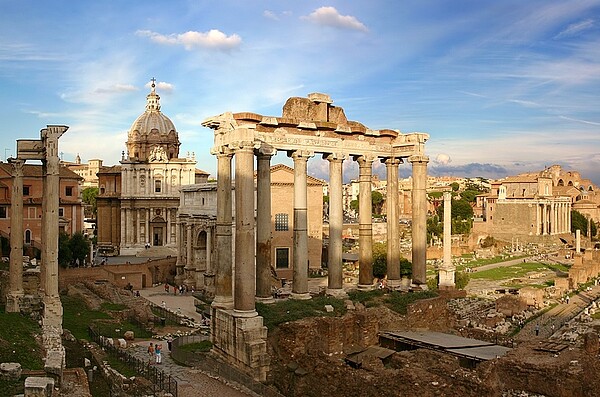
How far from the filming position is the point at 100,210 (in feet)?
185

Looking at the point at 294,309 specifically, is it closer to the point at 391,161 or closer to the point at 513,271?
the point at 391,161

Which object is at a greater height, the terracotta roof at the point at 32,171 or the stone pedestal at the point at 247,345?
the terracotta roof at the point at 32,171

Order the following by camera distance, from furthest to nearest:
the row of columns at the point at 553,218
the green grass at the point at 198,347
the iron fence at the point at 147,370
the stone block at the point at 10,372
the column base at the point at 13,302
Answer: the row of columns at the point at 553,218, the column base at the point at 13,302, the green grass at the point at 198,347, the iron fence at the point at 147,370, the stone block at the point at 10,372

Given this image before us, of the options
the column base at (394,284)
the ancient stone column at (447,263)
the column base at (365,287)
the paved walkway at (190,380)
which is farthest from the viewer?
the ancient stone column at (447,263)

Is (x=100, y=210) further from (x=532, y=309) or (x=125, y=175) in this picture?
(x=532, y=309)

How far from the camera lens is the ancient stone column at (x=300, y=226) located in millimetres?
17953

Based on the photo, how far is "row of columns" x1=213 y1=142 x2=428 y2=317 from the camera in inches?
616

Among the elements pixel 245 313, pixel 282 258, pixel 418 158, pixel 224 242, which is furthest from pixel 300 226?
pixel 282 258

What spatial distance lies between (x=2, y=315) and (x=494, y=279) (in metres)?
41.9

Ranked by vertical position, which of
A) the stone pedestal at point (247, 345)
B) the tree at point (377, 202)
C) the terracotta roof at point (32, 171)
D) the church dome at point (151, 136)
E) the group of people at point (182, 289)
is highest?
the church dome at point (151, 136)

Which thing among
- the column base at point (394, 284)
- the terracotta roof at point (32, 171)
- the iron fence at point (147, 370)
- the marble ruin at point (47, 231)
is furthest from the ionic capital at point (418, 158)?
the terracotta roof at point (32, 171)

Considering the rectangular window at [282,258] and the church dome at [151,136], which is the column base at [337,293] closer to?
the rectangular window at [282,258]

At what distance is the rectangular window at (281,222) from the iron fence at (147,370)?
1049 inches

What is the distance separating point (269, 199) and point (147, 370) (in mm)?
5772
